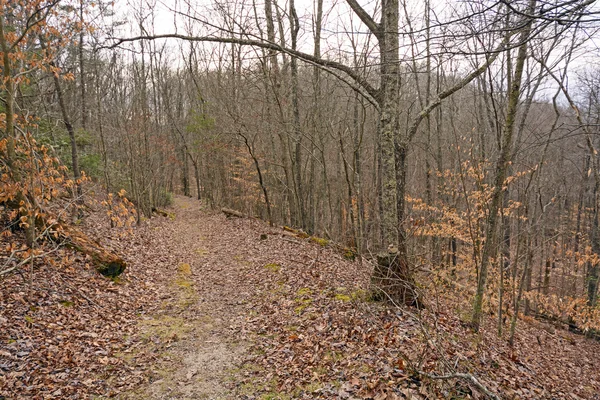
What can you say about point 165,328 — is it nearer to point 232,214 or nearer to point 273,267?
point 273,267

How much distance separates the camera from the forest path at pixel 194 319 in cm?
475

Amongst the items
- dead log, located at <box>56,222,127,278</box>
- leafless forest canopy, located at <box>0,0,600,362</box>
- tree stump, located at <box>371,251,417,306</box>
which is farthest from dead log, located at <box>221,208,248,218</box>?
tree stump, located at <box>371,251,417,306</box>

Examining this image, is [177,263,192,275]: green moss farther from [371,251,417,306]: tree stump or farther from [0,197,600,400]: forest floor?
[371,251,417,306]: tree stump

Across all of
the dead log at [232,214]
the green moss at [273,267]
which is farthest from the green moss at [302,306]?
the dead log at [232,214]

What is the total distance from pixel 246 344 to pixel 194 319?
5.41ft

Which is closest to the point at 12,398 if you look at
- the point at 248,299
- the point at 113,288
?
the point at 113,288

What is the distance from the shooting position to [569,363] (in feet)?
27.2

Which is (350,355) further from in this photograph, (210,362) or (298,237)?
(298,237)

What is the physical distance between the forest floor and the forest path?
28 millimetres

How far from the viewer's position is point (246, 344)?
5746mm

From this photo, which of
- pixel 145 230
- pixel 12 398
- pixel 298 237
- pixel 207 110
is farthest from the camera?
pixel 207 110

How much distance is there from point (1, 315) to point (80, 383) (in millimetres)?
1900

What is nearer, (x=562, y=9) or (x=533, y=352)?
(x=562, y=9)

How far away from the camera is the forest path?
4746mm
